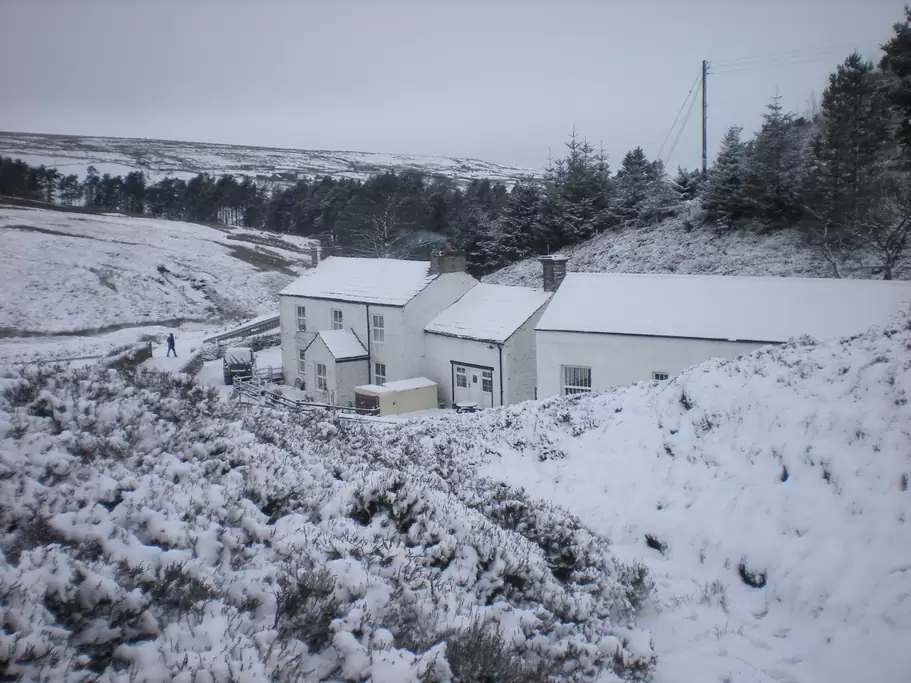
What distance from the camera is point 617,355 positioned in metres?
22.9

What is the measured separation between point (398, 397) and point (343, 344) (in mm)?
5840

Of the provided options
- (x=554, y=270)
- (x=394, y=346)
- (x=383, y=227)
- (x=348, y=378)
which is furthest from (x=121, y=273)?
(x=383, y=227)

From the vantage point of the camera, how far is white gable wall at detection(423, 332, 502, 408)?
26.9 meters

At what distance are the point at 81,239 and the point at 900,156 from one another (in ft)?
117

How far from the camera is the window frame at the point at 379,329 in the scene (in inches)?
1216

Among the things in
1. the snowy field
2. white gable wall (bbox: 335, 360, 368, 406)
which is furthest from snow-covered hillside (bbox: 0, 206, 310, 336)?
white gable wall (bbox: 335, 360, 368, 406)

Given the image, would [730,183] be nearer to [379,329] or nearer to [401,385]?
[379,329]

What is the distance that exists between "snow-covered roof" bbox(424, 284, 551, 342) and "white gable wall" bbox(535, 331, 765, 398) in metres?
2.67

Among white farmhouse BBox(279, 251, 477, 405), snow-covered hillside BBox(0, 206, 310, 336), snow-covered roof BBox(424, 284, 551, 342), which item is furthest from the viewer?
white farmhouse BBox(279, 251, 477, 405)

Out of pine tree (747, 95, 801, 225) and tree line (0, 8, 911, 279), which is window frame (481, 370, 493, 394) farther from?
pine tree (747, 95, 801, 225)

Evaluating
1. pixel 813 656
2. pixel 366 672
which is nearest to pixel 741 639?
pixel 813 656

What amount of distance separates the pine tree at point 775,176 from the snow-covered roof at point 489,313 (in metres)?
19.4

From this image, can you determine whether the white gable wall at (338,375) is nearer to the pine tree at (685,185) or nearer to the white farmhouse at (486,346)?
the white farmhouse at (486,346)

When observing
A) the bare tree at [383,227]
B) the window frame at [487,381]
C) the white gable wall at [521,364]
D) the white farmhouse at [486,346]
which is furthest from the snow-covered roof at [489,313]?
the bare tree at [383,227]
